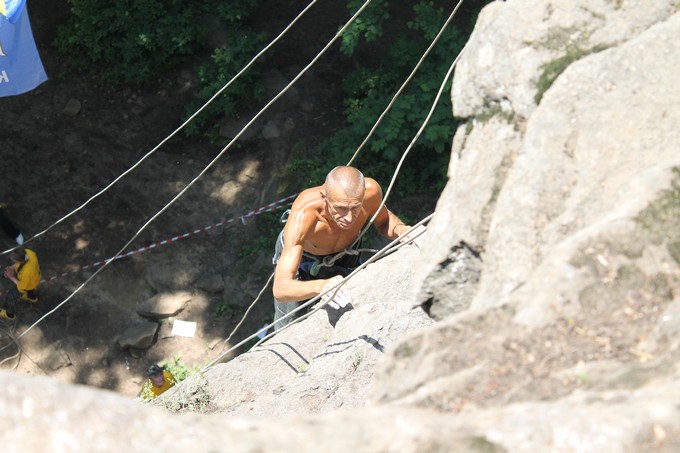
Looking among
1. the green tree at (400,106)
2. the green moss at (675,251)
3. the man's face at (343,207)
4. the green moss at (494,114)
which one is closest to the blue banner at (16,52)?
the green tree at (400,106)

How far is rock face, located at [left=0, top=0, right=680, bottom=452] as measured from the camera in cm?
208

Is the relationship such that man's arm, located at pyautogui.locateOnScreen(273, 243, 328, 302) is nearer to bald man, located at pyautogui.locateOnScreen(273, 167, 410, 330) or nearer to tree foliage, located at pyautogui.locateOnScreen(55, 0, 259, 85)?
bald man, located at pyautogui.locateOnScreen(273, 167, 410, 330)

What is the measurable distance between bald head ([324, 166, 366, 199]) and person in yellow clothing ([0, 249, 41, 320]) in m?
4.17

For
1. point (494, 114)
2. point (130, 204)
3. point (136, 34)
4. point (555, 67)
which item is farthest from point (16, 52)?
point (555, 67)

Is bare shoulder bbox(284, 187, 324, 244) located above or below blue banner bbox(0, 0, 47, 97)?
below

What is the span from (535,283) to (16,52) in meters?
5.33

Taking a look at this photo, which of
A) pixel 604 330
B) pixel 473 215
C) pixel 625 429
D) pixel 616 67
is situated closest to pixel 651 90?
pixel 616 67

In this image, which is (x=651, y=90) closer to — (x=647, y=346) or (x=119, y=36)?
(x=647, y=346)

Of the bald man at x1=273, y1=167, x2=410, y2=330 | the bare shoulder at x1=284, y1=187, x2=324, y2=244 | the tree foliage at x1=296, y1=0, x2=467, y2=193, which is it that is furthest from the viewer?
the tree foliage at x1=296, y1=0, x2=467, y2=193

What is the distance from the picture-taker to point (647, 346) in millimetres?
2340

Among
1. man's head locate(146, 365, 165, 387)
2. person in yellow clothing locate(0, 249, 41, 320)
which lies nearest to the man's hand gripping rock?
man's head locate(146, 365, 165, 387)

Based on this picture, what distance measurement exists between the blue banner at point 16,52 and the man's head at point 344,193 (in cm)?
314

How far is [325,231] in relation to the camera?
17.4ft

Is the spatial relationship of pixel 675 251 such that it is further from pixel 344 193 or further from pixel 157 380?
pixel 157 380
